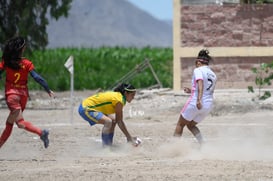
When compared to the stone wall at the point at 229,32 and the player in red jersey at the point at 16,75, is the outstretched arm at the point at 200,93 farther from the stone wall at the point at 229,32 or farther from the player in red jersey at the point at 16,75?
the stone wall at the point at 229,32

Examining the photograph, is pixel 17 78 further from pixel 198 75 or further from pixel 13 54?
pixel 198 75

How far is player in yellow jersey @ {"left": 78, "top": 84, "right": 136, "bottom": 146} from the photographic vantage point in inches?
597

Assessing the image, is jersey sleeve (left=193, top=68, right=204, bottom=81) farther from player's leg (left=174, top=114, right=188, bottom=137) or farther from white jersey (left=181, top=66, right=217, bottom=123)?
player's leg (left=174, top=114, right=188, bottom=137)

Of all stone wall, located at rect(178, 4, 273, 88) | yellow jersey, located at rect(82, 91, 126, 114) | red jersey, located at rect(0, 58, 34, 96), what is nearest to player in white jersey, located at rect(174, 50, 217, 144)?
yellow jersey, located at rect(82, 91, 126, 114)

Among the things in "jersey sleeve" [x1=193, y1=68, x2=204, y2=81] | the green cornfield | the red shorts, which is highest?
"jersey sleeve" [x1=193, y1=68, x2=204, y2=81]

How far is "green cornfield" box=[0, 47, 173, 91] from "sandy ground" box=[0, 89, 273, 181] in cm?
1015

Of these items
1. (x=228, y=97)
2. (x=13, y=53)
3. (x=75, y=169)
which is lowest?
(x=228, y=97)

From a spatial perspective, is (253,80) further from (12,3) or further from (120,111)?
(120,111)

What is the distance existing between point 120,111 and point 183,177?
3552mm

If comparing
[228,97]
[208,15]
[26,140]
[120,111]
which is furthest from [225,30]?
[120,111]

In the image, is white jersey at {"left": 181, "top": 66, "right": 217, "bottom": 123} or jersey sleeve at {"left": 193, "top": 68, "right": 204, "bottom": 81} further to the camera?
white jersey at {"left": 181, "top": 66, "right": 217, "bottom": 123}

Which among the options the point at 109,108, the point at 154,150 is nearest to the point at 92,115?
the point at 109,108

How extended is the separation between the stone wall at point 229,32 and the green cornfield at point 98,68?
6295mm

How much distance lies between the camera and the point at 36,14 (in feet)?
99.5
